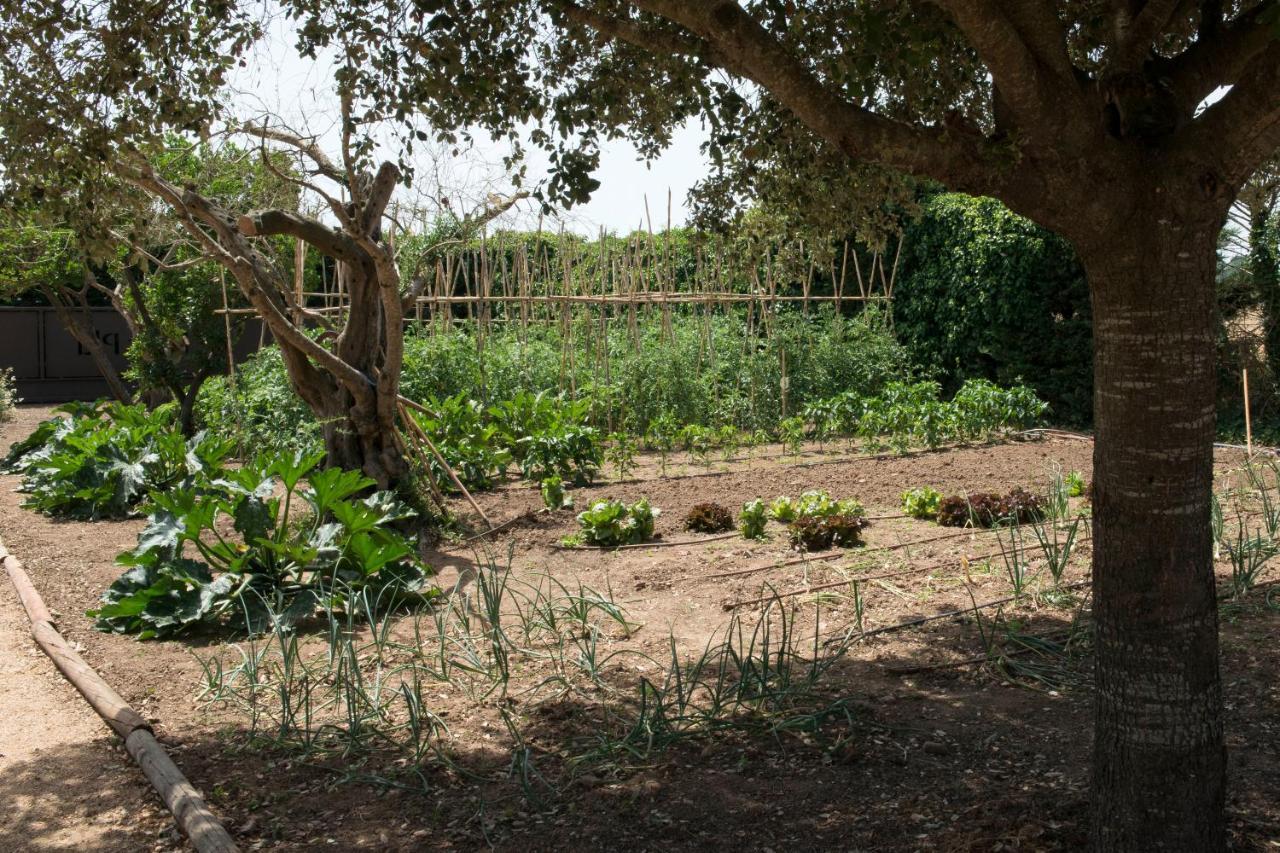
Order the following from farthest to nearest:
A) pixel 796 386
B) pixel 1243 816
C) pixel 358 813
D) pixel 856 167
→ pixel 796 386 → pixel 856 167 → pixel 358 813 → pixel 1243 816

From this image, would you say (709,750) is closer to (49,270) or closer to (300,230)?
(300,230)

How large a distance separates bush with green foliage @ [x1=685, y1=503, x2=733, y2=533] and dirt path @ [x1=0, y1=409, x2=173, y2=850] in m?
4.35

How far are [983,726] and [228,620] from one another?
13.5ft

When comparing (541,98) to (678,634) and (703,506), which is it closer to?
(678,634)

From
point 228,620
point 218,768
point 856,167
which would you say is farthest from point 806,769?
point 228,620

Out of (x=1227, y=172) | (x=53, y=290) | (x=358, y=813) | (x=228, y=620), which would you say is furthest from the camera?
(x=53, y=290)

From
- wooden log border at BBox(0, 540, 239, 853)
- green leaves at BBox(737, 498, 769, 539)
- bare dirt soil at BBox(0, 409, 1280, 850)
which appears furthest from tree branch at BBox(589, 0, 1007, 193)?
green leaves at BBox(737, 498, 769, 539)

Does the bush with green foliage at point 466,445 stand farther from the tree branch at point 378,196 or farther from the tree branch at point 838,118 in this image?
the tree branch at point 838,118

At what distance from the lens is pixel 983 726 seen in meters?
4.28

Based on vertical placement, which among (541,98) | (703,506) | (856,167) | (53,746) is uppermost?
(541,98)

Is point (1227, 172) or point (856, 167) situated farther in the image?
point (856, 167)

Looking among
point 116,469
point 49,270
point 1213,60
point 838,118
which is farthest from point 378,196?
point 49,270

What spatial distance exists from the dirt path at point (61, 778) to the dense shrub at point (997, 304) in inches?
450

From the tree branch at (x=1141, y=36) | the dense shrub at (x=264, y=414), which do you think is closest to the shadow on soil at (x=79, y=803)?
the tree branch at (x=1141, y=36)
